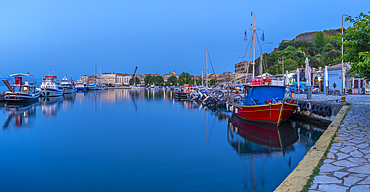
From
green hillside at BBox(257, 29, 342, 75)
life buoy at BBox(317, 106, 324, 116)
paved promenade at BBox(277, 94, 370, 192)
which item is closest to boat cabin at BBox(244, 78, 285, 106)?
life buoy at BBox(317, 106, 324, 116)

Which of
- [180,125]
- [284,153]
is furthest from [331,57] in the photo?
[284,153]

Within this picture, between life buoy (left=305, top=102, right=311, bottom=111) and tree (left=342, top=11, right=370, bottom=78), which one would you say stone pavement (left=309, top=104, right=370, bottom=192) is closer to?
tree (left=342, top=11, right=370, bottom=78)

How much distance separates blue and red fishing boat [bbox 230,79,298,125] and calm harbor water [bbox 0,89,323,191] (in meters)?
0.77

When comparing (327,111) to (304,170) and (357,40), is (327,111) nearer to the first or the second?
(357,40)

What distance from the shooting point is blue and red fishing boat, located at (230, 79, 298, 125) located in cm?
1605

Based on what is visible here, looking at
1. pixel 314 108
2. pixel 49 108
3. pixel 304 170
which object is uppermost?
pixel 314 108

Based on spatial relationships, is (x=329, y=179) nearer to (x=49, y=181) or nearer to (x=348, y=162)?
(x=348, y=162)

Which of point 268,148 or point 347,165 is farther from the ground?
point 347,165

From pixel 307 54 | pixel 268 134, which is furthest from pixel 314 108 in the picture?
pixel 307 54

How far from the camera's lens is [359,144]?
6.79 meters

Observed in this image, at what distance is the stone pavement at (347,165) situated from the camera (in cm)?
434

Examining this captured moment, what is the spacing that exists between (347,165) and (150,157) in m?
7.20

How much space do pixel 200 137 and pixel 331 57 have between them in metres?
59.4

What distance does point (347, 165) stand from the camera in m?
5.29
